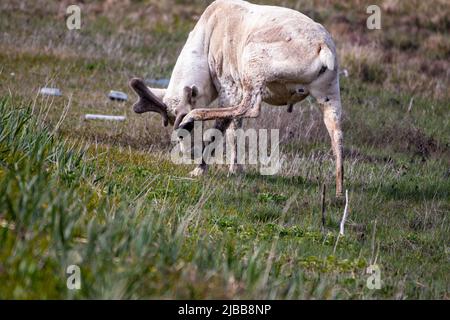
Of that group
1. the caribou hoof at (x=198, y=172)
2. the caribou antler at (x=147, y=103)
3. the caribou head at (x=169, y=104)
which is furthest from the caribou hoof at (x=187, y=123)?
the caribou antler at (x=147, y=103)

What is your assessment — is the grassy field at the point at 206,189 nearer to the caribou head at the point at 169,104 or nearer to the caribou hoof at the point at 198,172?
the caribou hoof at the point at 198,172

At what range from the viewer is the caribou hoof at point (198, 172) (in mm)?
9484

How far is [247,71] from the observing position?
9.10 m

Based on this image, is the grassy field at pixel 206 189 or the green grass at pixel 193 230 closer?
the green grass at pixel 193 230

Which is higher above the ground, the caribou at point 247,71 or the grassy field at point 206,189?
the caribou at point 247,71

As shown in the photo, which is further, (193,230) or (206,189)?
(206,189)

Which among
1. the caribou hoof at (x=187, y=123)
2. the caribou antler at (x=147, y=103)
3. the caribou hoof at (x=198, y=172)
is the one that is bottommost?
the caribou hoof at (x=198, y=172)

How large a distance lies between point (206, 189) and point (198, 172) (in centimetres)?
151

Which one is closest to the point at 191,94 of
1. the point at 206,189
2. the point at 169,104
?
the point at 169,104

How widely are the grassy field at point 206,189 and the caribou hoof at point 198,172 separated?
0.11 m

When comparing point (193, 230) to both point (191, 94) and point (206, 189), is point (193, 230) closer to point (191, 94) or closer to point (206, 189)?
point (206, 189)

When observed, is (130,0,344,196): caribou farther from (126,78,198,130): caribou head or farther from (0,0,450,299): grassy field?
(0,0,450,299): grassy field

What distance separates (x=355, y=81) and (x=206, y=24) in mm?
7077

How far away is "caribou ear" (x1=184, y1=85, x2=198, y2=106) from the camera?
9.75 meters
